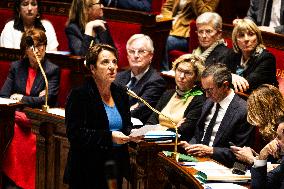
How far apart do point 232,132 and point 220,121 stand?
14cm

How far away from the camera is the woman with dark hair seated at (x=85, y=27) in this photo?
602cm

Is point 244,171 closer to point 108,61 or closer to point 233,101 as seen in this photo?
point 233,101

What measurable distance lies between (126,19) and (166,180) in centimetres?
291

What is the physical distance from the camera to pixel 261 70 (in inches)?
197

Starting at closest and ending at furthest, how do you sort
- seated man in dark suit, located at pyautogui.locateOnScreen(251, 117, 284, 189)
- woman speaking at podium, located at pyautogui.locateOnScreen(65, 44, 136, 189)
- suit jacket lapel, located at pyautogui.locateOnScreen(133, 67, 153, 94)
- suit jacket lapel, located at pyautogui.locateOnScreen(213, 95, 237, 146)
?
seated man in dark suit, located at pyautogui.locateOnScreen(251, 117, 284, 189)
woman speaking at podium, located at pyautogui.locateOnScreen(65, 44, 136, 189)
suit jacket lapel, located at pyautogui.locateOnScreen(213, 95, 237, 146)
suit jacket lapel, located at pyautogui.locateOnScreen(133, 67, 153, 94)

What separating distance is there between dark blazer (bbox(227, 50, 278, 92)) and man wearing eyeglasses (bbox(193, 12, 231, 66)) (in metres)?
0.34

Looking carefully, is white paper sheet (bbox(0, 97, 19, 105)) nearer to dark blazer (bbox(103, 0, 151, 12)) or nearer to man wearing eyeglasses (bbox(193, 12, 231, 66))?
man wearing eyeglasses (bbox(193, 12, 231, 66))

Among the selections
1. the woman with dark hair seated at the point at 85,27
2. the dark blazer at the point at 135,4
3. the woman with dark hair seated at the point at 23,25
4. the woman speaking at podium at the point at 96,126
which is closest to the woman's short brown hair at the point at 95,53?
the woman speaking at podium at the point at 96,126

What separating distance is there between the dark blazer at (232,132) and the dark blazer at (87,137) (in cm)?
71

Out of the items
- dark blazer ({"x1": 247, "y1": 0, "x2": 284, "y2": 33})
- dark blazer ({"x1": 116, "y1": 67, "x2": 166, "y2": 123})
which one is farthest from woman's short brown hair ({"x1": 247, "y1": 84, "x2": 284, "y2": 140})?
dark blazer ({"x1": 247, "y1": 0, "x2": 284, "y2": 33})

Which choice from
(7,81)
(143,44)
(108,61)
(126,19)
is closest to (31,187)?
(7,81)

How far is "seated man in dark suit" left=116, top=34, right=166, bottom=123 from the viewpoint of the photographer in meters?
5.10

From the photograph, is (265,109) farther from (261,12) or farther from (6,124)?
(261,12)

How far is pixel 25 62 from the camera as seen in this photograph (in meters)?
5.49
